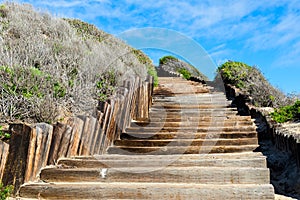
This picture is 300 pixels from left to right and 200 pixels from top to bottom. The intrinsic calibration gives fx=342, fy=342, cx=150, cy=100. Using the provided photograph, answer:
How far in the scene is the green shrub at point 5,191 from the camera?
105 inches

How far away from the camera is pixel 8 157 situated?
9.91ft

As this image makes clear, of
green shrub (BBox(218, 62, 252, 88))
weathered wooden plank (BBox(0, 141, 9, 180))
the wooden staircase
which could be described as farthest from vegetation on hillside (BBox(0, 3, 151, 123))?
green shrub (BBox(218, 62, 252, 88))

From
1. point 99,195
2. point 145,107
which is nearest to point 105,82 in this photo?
point 145,107

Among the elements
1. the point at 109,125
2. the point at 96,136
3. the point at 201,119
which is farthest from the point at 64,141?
the point at 201,119

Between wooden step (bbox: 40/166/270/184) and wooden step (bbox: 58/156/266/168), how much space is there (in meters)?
0.23

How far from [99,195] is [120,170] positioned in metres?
0.44

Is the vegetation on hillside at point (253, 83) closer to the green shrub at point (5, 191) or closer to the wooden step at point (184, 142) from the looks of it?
the wooden step at point (184, 142)

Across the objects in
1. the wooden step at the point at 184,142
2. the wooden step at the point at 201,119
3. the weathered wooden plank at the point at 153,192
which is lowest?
the weathered wooden plank at the point at 153,192

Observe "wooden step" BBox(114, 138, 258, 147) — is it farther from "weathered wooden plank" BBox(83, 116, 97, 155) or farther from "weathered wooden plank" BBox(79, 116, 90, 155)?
"weathered wooden plank" BBox(79, 116, 90, 155)

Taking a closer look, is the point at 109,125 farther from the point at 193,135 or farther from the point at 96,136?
the point at 193,135

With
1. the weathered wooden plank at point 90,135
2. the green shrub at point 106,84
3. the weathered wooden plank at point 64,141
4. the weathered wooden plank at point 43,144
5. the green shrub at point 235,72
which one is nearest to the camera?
the weathered wooden plank at point 43,144

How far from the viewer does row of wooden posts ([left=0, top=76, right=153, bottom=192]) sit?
3.01 metres

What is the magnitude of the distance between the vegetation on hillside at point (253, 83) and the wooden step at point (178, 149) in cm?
348

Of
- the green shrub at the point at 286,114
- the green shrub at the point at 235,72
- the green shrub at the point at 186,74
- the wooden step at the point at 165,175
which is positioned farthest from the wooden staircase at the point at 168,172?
the green shrub at the point at 186,74
